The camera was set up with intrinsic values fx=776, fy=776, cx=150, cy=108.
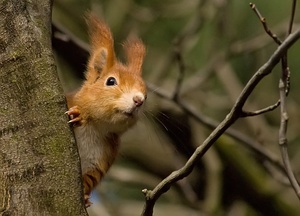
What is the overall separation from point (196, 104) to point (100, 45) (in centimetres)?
209

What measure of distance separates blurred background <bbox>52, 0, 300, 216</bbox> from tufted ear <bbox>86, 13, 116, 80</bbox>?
835 millimetres

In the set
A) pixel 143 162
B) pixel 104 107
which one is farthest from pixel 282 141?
pixel 143 162

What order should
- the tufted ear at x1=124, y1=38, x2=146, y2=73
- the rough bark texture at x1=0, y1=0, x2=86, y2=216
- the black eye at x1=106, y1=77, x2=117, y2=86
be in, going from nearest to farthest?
the rough bark texture at x1=0, y1=0, x2=86, y2=216
the black eye at x1=106, y1=77, x2=117, y2=86
the tufted ear at x1=124, y1=38, x2=146, y2=73

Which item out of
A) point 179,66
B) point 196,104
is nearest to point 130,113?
point 179,66

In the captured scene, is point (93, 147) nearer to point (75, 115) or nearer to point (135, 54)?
point (75, 115)

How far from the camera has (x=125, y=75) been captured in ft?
7.28

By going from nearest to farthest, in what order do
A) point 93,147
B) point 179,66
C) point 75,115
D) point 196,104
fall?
point 75,115
point 93,147
point 179,66
point 196,104

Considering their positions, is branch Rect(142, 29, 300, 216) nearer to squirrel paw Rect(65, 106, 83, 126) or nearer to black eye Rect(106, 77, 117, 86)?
squirrel paw Rect(65, 106, 83, 126)

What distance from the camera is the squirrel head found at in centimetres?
212

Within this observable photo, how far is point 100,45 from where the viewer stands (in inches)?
91.0

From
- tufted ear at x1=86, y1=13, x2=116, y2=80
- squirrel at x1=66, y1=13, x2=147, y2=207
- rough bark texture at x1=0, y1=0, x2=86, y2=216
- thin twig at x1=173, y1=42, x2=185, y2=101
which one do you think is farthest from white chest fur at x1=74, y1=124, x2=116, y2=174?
thin twig at x1=173, y1=42, x2=185, y2=101

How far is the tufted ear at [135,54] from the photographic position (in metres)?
2.36

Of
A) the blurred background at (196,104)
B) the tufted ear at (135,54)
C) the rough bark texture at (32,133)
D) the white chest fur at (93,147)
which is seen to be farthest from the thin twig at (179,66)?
the rough bark texture at (32,133)

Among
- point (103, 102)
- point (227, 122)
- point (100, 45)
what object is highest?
point (227, 122)
